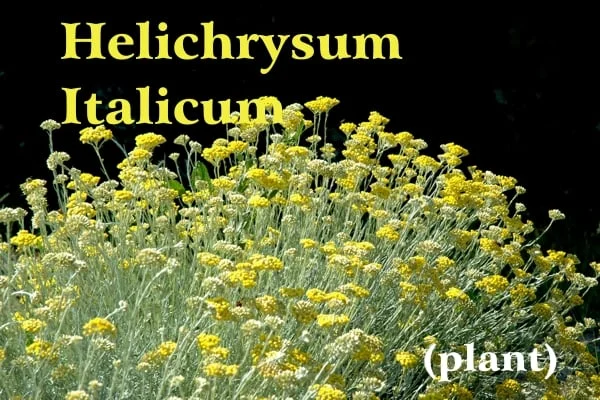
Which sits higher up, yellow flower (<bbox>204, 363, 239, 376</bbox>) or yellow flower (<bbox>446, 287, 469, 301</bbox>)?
yellow flower (<bbox>446, 287, 469, 301</bbox>)

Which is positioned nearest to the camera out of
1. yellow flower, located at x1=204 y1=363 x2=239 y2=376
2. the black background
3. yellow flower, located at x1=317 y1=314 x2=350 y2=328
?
yellow flower, located at x1=204 y1=363 x2=239 y2=376

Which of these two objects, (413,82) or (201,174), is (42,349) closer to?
(201,174)

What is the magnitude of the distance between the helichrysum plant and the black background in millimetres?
1536

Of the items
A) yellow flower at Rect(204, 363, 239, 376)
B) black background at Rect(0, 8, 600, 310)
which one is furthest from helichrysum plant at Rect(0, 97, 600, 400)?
black background at Rect(0, 8, 600, 310)

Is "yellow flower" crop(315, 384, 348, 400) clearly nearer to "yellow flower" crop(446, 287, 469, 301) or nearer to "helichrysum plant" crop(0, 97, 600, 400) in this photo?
"helichrysum plant" crop(0, 97, 600, 400)

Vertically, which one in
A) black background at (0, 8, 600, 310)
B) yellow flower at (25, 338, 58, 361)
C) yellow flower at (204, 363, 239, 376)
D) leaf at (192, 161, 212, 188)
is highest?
black background at (0, 8, 600, 310)

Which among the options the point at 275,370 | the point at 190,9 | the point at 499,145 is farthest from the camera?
the point at 499,145

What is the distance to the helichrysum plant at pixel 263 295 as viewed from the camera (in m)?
2.32

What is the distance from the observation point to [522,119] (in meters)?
5.61

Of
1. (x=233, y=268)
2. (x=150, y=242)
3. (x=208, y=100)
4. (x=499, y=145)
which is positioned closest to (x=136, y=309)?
(x=233, y=268)

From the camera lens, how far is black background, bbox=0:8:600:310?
5.09 m

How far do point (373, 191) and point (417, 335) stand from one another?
1.49ft

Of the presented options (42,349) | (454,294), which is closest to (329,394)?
(42,349)

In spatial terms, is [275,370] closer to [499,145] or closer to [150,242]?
[150,242]
